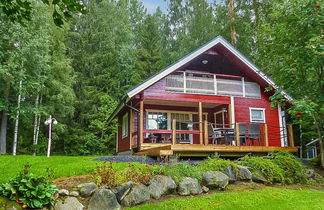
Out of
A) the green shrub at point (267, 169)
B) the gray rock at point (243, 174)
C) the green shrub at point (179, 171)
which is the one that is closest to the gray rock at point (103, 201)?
the green shrub at point (179, 171)

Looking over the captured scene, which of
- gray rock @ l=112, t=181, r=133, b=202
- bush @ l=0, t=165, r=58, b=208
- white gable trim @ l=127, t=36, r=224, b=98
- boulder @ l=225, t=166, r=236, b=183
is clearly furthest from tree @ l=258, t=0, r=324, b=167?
bush @ l=0, t=165, r=58, b=208

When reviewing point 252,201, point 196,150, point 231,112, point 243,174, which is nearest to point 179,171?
point 252,201

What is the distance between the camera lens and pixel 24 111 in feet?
50.8

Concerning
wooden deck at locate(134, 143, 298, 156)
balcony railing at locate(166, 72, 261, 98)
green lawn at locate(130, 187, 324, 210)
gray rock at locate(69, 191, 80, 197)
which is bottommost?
green lawn at locate(130, 187, 324, 210)

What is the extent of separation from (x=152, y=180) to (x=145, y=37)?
2242 cm

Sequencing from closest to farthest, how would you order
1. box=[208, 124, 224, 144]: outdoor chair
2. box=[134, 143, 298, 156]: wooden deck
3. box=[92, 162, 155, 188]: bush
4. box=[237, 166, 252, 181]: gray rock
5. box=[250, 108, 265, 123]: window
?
box=[92, 162, 155, 188]: bush → box=[237, 166, 252, 181]: gray rock → box=[134, 143, 298, 156]: wooden deck → box=[208, 124, 224, 144]: outdoor chair → box=[250, 108, 265, 123]: window

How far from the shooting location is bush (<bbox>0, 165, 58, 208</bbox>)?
431cm

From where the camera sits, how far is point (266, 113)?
13.0 metres

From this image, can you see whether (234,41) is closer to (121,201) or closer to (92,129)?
(92,129)

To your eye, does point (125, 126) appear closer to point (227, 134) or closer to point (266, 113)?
point (227, 134)

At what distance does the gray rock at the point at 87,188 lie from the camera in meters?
4.93

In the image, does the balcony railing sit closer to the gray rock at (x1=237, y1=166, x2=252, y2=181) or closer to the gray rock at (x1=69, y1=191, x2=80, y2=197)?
the gray rock at (x1=237, y1=166, x2=252, y2=181)

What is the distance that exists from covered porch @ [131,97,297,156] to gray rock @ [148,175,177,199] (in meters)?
3.02

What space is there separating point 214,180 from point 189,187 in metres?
0.68
